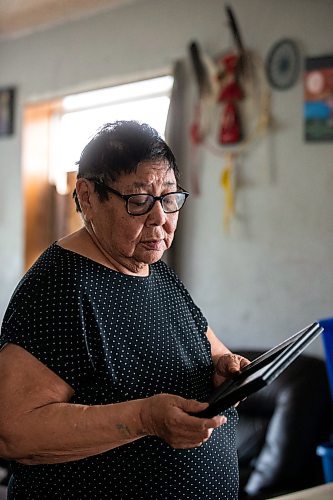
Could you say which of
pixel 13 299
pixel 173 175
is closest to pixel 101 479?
pixel 13 299


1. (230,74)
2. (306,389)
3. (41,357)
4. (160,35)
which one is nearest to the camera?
(41,357)

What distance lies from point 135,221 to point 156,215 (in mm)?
42

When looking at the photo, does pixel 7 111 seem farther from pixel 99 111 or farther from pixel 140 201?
pixel 140 201

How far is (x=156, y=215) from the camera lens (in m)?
1.32

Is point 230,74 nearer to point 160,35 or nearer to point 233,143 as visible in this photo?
point 233,143

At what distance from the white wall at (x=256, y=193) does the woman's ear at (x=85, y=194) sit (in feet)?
5.56

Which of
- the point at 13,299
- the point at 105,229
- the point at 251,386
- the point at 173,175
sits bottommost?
the point at 251,386

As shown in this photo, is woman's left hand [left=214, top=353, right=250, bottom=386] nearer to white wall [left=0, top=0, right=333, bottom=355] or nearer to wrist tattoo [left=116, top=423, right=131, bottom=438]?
wrist tattoo [left=116, top=423, right=131, bottom=438]

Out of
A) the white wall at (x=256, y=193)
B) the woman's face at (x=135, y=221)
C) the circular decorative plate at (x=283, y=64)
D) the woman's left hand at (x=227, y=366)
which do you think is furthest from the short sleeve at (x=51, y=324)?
the circular decorative plate at (x=283, y=64)

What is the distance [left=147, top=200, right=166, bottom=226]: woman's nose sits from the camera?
132cm

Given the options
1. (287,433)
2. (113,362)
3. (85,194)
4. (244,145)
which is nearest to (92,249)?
(85,194)

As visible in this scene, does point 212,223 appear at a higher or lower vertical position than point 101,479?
higher

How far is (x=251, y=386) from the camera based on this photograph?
3.41 feet

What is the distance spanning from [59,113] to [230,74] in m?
1.54
